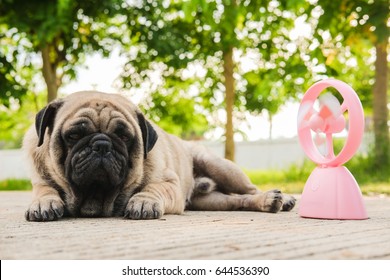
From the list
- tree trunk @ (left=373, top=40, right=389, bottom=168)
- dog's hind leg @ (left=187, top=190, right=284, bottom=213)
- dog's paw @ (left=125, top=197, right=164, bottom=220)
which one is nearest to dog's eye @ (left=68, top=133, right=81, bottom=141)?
dog's paw @ (left=125, top=197, right=164, bottom=220)

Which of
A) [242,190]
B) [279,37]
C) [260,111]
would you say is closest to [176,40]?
[279,37]

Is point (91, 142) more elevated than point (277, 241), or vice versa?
point (91, 142)

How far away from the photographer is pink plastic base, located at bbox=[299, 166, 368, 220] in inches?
135

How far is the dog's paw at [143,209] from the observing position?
3.28m

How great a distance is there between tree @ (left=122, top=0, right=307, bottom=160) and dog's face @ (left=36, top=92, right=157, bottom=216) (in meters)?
4.46

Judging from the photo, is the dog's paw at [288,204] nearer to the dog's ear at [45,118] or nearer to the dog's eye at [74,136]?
the dog's eye at [74,136]

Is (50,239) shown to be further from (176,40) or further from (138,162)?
(176,40)

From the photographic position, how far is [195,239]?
2.36 meters

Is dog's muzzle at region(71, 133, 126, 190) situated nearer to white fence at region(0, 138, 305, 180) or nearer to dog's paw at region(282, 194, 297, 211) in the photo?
dog's paw at region(282, 194, 297, 211)

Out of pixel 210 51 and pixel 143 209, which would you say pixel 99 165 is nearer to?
pixel 143 209

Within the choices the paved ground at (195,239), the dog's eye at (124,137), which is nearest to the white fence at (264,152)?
the dog's eye at (124,137)

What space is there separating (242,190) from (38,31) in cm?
510

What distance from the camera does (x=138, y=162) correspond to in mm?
3531

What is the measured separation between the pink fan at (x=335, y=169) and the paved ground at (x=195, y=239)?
0.20 meters
